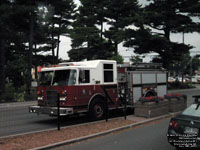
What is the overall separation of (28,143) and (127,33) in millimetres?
28473

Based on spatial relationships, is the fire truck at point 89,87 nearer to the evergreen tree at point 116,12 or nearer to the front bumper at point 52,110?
the front bumper at point 52,110

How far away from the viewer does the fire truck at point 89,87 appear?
10.8m

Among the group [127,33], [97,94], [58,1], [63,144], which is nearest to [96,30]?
[127,33]

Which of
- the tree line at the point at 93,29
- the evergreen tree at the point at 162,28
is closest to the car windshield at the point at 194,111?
the tree line at the point at 93,29

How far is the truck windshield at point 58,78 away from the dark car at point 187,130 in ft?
18.4

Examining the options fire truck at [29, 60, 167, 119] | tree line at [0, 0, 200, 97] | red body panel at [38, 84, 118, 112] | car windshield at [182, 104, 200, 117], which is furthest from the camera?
tree line at [0, 0, 200, 97]

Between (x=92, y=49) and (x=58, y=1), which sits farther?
(x=92, y=49)

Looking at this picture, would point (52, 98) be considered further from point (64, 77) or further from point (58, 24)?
point (58, 24)

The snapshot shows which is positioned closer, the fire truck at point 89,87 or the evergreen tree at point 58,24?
the fire truck at point 89,87

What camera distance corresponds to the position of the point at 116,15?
40344mm

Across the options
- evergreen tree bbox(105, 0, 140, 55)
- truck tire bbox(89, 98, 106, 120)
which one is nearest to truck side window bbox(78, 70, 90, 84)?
truck tire bbox(89, 98, 106, 120)

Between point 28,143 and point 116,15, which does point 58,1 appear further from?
point 28,143

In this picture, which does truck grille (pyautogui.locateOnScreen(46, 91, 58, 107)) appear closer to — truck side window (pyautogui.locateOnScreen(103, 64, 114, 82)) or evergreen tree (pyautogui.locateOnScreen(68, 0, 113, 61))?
truck side window (pyautogui.locateOnScreen(103, 64, 114, 82))

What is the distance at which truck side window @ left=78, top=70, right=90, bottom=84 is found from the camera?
11109 millimetres
